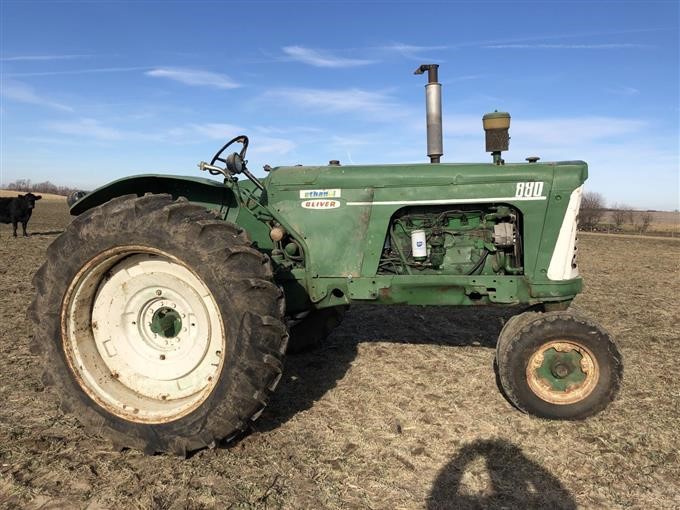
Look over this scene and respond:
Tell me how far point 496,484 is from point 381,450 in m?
0.67

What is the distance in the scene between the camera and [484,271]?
369cm

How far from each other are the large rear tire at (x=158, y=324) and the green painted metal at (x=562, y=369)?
5.86ft

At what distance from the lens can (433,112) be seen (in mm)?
4152

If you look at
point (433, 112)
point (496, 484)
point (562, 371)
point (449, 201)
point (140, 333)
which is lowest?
point (496, 484)

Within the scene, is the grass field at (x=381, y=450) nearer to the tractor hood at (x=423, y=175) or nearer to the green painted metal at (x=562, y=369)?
the green painted metal at (x=562, y=369)

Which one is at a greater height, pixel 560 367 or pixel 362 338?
pixel 560 367

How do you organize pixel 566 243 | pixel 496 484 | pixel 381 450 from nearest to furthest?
pixel 496 484
pixel 381 450
pixel 566 243

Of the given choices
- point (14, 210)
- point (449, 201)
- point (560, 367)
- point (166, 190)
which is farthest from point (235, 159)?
point (14, 210)

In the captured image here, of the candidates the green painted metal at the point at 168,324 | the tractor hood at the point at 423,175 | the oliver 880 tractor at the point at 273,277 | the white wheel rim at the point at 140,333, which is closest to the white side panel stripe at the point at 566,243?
the oliver 880 tractor at the point at 273,277

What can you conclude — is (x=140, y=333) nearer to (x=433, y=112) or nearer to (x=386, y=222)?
(x=386, y=222)

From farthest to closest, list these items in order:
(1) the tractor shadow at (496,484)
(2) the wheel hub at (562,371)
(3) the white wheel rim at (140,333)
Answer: (2) the wheel hub at (562,371) → (3) the white wheel rim at (140,333) → (1) the tractor shadow at (496,484)

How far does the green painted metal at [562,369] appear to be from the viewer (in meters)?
3.26

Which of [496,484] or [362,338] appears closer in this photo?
[496,484]

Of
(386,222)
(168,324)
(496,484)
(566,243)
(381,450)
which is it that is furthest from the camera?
(386,222)
